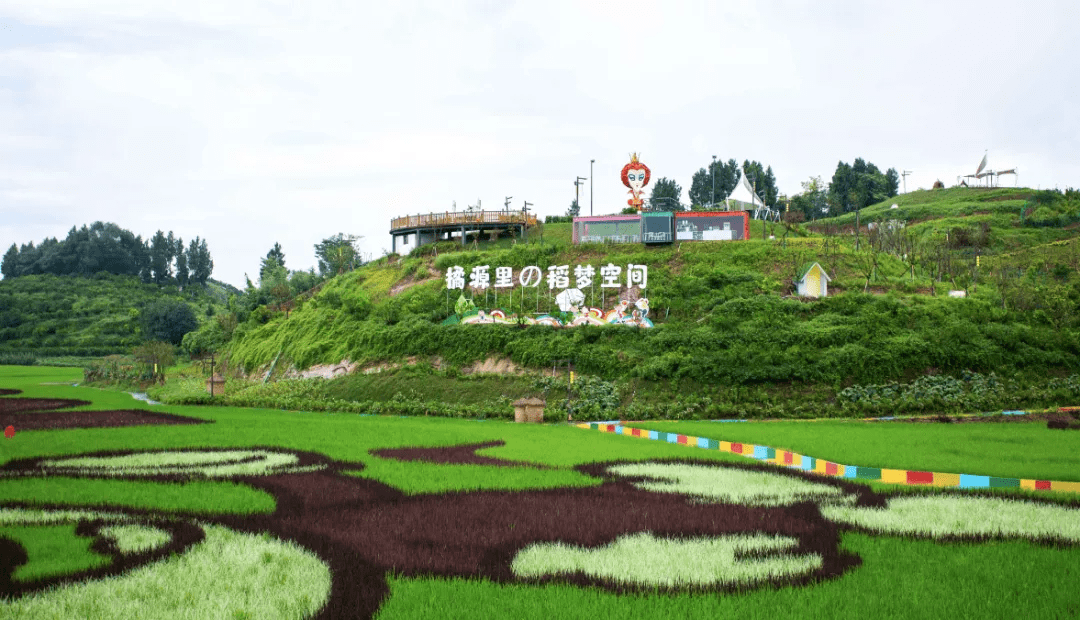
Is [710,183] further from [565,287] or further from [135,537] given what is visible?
[135,537]

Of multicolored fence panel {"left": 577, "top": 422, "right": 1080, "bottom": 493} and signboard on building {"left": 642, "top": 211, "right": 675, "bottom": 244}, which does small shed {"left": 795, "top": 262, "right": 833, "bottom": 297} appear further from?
multicolored fence panel {"left": 577, "top": 422, "right": 1080, "bottom": 493}

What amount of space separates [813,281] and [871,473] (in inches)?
717

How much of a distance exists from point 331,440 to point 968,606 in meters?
12.2

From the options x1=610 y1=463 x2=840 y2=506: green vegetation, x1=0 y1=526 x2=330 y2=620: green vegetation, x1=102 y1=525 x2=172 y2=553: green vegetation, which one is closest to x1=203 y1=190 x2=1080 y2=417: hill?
x1=610 y1=463 x2=840 y2=506: green vegetation

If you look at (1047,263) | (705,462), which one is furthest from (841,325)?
(1047,263)

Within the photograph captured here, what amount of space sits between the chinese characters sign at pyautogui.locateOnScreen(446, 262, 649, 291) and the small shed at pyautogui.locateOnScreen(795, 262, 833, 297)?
231 inches

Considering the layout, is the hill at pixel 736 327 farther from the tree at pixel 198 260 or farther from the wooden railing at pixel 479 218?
the tree at pixel 198 260

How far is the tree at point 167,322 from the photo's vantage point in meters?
60.3

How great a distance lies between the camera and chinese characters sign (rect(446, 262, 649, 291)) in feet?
102

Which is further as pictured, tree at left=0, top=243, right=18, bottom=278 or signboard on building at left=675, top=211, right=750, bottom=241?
tree at left=0, top=243, right=18, bottom=278

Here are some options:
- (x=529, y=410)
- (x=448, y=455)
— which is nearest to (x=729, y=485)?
(x=448, y=455)

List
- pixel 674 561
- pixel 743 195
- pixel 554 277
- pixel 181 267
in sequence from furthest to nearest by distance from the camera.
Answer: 1. pixel 181 267
2. pixel 743 195
3. pixel 554 277
4. pixel 674 561

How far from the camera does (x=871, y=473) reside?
464 inches

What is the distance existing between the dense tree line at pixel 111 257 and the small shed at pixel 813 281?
77.0 metres
